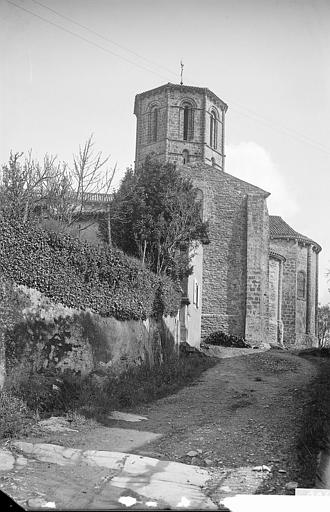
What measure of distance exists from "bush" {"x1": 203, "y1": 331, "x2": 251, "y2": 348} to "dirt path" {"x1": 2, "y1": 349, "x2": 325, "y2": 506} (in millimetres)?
10982

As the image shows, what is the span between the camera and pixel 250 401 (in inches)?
299

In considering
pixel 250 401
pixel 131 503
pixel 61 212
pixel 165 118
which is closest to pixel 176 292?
pixel 61 212

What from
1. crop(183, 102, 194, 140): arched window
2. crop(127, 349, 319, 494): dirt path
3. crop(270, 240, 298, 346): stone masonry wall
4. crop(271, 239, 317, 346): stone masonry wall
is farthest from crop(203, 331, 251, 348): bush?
crop(183, 102, 194, 140): arched window

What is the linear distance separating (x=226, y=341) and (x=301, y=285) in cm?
454

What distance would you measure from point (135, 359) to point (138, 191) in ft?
15.6

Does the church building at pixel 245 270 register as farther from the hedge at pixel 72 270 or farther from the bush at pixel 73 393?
the bush at pixel 73 393

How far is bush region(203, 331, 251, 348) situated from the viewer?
65.5 feet

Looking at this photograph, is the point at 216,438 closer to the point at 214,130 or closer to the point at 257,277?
the point at 214,130

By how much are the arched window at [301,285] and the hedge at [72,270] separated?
13.5 meters

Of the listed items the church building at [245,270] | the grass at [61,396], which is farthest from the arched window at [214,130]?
the grass at [61,396]

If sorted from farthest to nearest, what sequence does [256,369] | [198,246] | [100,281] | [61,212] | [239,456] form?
[198,246]
[256,369]
[61,212]
[100,281]
[239,456]

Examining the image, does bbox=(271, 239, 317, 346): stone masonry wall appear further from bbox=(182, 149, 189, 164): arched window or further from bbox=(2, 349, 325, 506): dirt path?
bbox=(2, 349, 325, 506): dirt path

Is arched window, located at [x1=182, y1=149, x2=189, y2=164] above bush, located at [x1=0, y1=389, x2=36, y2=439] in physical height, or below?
above

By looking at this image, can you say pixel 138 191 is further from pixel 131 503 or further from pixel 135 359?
pixel 131 503
